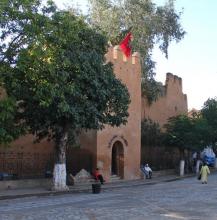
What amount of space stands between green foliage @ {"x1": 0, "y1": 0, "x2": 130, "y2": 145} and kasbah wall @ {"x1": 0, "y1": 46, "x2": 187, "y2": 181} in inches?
122

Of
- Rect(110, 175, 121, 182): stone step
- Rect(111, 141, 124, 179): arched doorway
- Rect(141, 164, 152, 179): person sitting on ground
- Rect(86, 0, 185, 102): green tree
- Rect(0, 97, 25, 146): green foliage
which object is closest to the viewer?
Rect(0, 97, 25, 146): green foliage

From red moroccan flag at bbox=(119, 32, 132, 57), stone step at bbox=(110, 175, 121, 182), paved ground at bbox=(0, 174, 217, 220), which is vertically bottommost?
paved ground at bbox=(0, 174, 217, 220)

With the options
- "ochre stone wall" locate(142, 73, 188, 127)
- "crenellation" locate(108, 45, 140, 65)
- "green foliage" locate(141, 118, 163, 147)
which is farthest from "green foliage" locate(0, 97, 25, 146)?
"ochre stone wall" locate(142, 73, 188, 127)

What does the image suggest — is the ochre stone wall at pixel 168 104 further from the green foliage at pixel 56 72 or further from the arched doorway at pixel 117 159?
the green foliage at pixel 56 72

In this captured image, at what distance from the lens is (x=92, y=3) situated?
4181cm

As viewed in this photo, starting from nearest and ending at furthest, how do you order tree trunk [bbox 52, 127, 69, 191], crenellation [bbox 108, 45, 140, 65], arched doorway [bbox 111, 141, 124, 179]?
tree trunk [bbox 52, 127, 69, 191]
crenellation [bbox 108, 45, 140, 65]
arched doorway [bbox 111, 141, 124, 179]

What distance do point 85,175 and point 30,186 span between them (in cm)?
426

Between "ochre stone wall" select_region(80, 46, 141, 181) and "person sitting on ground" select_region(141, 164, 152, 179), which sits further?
"person sitting on ground" select_region(141, 164, 152, 179)

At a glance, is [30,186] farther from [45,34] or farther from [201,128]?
[201,128]

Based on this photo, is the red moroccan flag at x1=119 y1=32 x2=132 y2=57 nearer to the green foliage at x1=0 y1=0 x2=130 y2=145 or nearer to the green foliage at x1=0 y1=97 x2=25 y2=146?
the green foliage at x1=0 y1=0 x2=130 y2=145

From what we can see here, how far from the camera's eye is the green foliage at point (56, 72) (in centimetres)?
2194

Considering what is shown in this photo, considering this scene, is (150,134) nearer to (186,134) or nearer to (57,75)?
(186,134)

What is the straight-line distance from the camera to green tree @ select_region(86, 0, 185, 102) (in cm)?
3969

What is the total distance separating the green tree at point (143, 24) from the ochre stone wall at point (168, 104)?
86.6 inches
